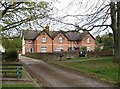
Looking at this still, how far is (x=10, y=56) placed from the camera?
143 feet

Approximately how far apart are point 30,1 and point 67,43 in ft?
180

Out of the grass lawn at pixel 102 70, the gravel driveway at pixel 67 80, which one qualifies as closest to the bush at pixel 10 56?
the grass lawn at pixel 102 70

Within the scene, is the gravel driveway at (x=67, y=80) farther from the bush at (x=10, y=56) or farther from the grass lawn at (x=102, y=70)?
the bush at (x=10, y=56)

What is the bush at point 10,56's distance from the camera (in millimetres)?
42881

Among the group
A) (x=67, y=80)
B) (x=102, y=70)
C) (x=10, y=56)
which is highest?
(x=10, y=56)

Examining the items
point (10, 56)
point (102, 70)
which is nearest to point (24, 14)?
point (102, 70)

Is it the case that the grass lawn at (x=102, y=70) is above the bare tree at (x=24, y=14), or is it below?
below

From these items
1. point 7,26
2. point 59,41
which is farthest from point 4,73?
Result: point 59,41

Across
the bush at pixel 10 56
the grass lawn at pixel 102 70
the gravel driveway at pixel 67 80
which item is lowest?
the gravel driveway at pixel 67 80

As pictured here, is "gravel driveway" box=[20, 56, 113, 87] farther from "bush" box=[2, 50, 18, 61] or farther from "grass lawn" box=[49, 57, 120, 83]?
"bush" box=[2, 50, 18, 61]

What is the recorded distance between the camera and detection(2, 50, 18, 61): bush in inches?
1688

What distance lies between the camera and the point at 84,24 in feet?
45.2

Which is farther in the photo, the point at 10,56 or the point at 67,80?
the point at 10,56

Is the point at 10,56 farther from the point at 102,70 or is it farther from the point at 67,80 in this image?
the point at 67,80
